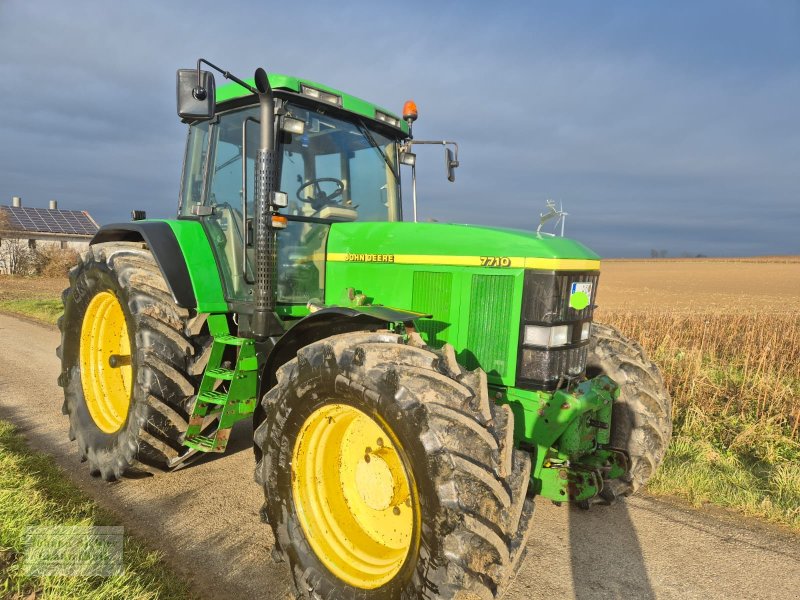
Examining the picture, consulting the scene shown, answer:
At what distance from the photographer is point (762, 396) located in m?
5.62

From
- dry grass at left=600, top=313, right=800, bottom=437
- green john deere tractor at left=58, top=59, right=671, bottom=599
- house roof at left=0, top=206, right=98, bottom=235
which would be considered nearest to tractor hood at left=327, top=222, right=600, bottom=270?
green john deere tractor at left=58, top=59, right=671, bottom=599

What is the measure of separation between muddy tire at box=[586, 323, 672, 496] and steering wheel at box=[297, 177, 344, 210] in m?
2.14

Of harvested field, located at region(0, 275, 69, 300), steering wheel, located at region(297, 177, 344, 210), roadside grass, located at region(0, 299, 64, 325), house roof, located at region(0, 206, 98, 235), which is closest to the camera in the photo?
steering wheel, located at region(297, 177, 344, 210)

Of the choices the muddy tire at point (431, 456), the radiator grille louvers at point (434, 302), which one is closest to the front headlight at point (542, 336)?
the radiator grille louvers at point (434, 302)

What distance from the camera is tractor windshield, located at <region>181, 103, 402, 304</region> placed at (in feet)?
12.1

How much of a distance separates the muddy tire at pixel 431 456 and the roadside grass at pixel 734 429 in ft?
7.67

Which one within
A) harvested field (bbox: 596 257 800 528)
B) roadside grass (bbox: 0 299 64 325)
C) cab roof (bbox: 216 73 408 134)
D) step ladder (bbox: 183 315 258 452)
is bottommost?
roadside grass (bbox: 0 299 64 325)

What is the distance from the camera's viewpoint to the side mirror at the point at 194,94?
296 cm

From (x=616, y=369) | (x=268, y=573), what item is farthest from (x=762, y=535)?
(x=268, y=573)

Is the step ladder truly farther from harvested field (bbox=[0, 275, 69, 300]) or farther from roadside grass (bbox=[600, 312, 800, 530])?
harvested field (bbox=[0, 275, 69, 300])

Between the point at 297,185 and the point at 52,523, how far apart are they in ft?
8.22

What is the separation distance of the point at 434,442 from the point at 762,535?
9.03 feet

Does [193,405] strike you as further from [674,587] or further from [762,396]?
[762,396]

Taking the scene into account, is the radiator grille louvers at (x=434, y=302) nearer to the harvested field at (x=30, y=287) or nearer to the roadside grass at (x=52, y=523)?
the roadside grass at (x=52, y=523)
